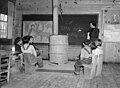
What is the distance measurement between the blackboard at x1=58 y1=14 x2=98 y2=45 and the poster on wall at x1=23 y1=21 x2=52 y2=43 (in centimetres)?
71


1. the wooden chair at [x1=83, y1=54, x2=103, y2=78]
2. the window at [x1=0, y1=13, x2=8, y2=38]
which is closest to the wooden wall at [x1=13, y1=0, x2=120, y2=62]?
the window at [x1=0, y1=13, x2=8, y2=38]

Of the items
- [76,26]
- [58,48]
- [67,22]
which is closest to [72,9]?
[67,22]

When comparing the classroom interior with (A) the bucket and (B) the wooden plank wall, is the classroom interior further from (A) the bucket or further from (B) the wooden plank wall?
(A) the bucket

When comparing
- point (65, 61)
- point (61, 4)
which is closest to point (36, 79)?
point (65, 61)

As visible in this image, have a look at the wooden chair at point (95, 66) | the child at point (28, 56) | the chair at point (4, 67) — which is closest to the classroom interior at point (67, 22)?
the child at point (28, 56)

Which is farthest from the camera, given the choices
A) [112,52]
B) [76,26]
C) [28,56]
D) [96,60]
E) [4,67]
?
[76,26]

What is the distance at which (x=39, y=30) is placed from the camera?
10.6 metres

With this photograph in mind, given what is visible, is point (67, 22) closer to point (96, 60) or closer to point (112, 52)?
point (112, 52)

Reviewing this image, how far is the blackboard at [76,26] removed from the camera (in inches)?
402

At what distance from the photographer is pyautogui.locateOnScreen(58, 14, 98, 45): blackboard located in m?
10.2

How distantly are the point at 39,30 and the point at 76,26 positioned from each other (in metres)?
2.03

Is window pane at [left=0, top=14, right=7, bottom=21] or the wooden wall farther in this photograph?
the wooden wall

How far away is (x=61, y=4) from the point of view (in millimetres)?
10422

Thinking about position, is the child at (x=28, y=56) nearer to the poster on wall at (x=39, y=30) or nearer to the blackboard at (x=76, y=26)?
the poster on wall at (x=39, y=30)
